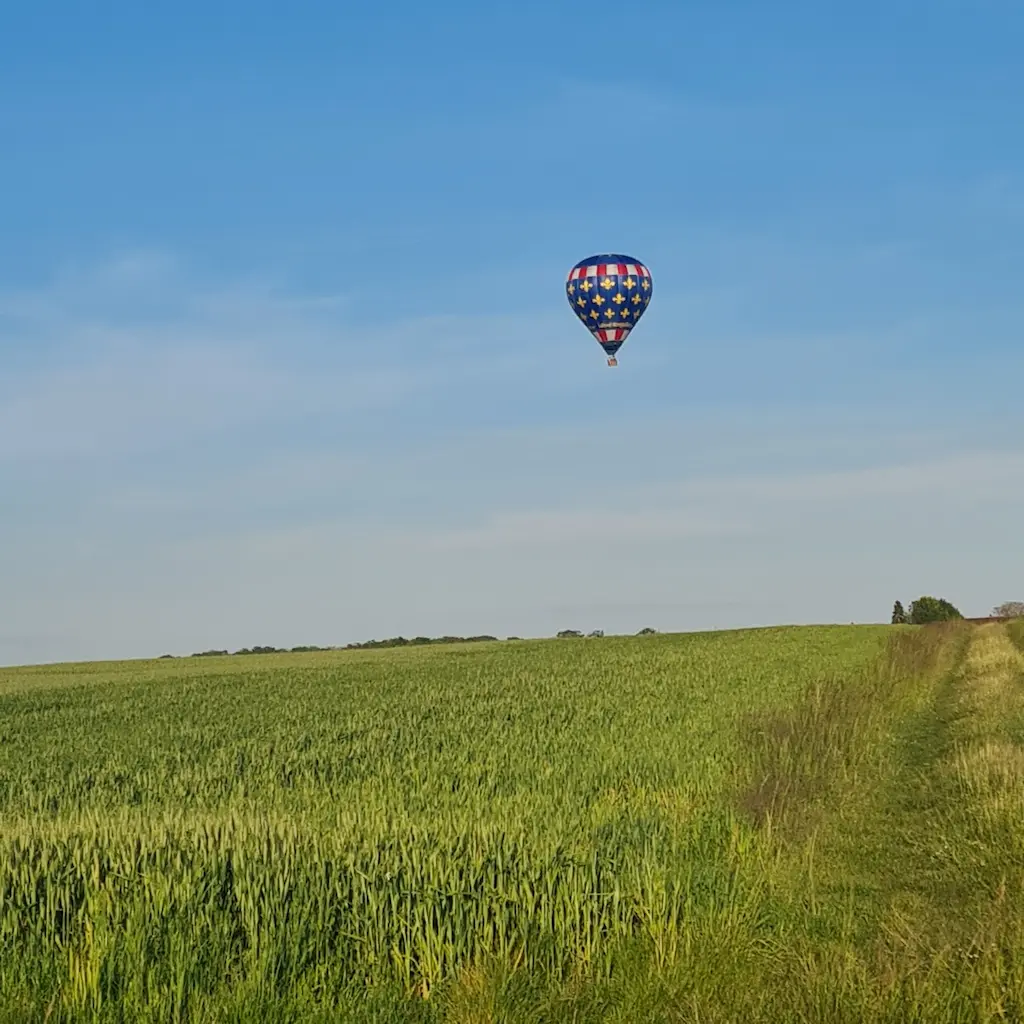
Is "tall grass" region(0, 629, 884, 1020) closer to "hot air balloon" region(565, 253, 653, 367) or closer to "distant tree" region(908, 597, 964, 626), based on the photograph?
"hot air balloon" region(565, 253, 653, 367)

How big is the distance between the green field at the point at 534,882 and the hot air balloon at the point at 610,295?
78.4 ft

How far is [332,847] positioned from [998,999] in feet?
16.3

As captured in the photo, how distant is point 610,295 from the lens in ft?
138

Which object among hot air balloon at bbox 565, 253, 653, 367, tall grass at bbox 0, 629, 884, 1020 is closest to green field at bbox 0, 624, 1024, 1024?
tall grass at bbox 0, 629, 884, 1020

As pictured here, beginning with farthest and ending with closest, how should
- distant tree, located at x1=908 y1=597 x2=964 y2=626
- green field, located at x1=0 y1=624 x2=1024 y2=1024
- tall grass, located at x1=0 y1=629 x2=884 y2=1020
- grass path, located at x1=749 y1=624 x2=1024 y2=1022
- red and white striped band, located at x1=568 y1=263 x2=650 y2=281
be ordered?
distant tree, located at x1=908 y1=597 x2=964 y2=626, red and white striped band, located at x1=568 y1=263 x2=650 y2=281, tall grass, located at x1=0 y1=629 x2=884 y2=1020, green field, located at x1=0 y1=624 x2=1024 y2=1024, grass path, located at x1=749 y1=624 x2=1024 y2=1022

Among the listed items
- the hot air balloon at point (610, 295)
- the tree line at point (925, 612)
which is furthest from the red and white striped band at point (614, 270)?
the tree line at point (925, 612)

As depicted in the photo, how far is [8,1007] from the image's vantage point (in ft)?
24.1

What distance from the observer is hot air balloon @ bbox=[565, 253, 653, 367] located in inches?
1651

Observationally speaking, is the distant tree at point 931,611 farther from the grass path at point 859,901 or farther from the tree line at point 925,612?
the grass path at point 859,901

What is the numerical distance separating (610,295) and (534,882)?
34930 mm

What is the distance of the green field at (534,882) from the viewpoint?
756 cm

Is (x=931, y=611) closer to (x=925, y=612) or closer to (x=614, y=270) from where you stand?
(x=925, y=612)

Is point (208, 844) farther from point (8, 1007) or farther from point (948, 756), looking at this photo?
point (948, 756)

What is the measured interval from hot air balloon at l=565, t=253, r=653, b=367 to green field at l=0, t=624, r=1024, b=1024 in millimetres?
23887
